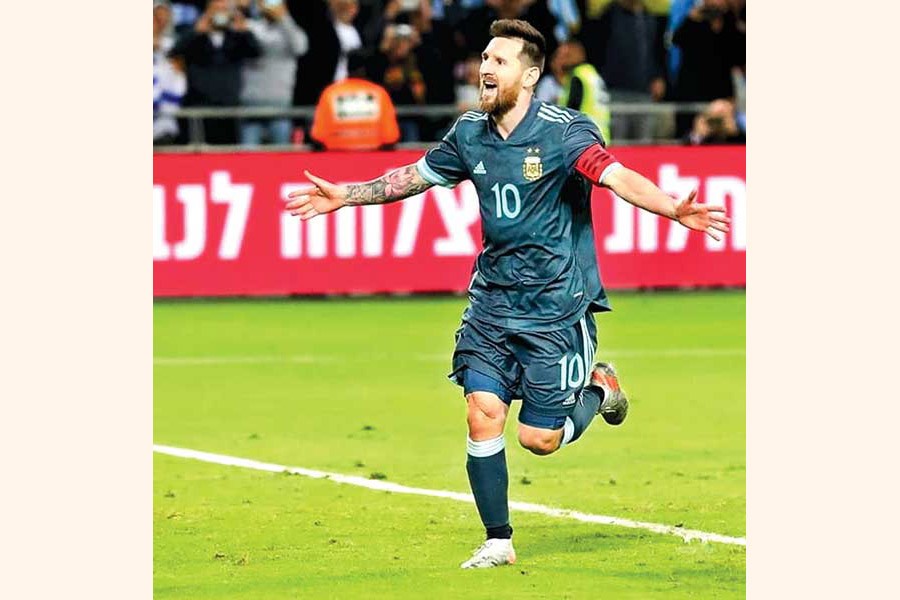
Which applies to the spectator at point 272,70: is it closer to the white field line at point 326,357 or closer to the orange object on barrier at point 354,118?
the orange object on barrier at point 354,118

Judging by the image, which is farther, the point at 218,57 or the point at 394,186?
the point at 218,57

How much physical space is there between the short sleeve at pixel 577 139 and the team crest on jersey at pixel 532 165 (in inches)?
5.0

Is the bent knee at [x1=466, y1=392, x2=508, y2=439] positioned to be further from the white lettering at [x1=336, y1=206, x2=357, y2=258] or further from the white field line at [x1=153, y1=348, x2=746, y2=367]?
the white lettering at [x1=336, y1=206, x2=357, y2=258]

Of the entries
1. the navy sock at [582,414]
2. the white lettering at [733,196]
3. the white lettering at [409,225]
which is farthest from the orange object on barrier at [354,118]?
the navy sock at [582,414]

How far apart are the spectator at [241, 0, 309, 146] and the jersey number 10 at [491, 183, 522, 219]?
1283cm

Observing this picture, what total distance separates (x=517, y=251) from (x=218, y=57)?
13173mm

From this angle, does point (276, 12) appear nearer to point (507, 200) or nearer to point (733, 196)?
point (733, 196)

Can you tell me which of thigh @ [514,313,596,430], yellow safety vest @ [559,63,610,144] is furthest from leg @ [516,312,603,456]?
yellow safety vest @ [559,63,610,144]

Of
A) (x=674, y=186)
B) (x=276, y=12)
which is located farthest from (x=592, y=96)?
(x=276, y=12)

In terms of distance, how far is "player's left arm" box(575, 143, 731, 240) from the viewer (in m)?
8.70

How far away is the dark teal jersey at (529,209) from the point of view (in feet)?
30.9

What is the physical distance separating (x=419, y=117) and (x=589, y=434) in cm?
939

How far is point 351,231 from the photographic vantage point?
20.4 meters
